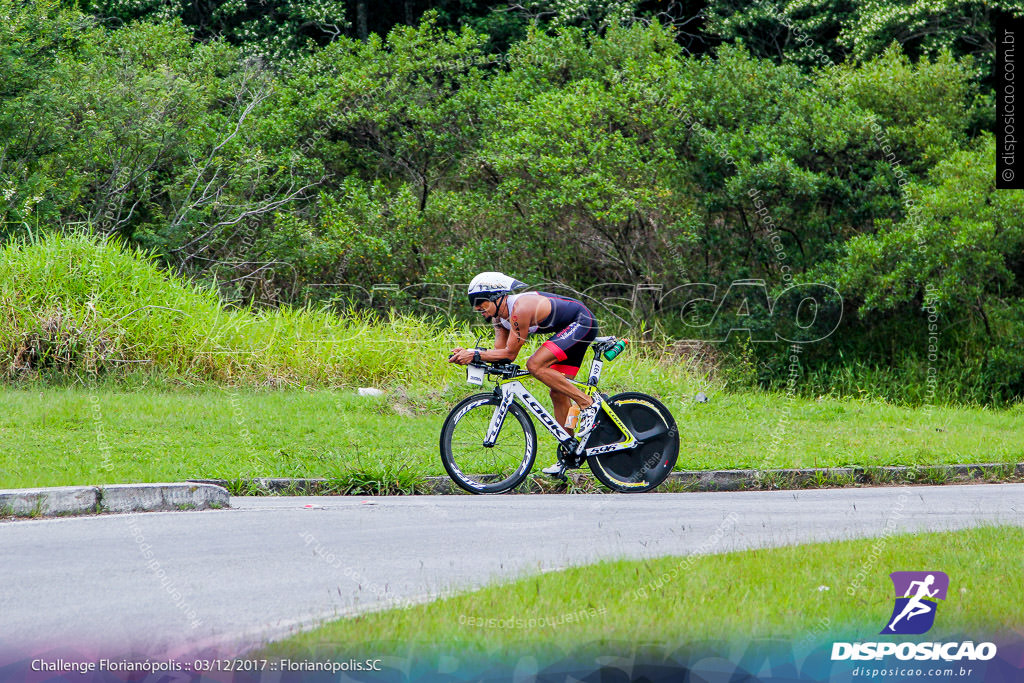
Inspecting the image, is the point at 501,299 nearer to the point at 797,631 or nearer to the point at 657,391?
the point at 797,631

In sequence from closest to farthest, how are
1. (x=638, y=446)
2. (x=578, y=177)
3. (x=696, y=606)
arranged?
(x=696, y=606) → (x=638, y=446) → (x=578, y=177)

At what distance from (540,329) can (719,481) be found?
104 inches

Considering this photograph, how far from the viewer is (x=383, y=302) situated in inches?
930

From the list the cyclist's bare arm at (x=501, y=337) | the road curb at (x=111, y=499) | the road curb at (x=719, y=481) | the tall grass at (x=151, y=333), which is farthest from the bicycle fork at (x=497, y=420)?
the tall grass at (x=151, y=333)

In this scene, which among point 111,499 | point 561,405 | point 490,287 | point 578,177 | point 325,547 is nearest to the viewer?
point 325,547

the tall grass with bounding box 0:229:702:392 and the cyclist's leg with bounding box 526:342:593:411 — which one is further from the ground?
the cyclist's leg with bounding box 526:342:593:411

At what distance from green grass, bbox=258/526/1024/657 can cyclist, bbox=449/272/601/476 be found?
342 cm

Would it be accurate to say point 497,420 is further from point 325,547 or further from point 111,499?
point 111,499

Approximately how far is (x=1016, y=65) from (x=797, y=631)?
61.4ft

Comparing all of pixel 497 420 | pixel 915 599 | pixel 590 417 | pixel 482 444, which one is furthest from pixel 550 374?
pixel 915 599

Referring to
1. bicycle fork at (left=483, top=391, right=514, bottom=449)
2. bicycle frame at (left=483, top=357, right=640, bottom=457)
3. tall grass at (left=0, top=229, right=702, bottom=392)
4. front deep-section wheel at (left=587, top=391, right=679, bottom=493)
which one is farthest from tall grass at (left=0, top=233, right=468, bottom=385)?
front deep-section wheel at (left=587, top=391, right=679, bottom=493)

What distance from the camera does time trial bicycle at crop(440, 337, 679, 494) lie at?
987 cm

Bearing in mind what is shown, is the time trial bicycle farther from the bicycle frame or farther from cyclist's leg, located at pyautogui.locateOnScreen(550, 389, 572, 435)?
cyclist's leg, located at pyautogui.locateOnScreen(550, 389, 572, 435)

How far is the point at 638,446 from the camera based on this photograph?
10.2 m
